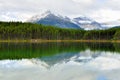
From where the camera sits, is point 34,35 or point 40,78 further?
point 34,35

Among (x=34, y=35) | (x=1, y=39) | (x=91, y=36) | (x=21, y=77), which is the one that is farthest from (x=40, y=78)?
(x=91, y=36)

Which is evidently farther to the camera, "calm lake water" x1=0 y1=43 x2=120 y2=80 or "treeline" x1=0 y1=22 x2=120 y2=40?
"treeline" x1=0 y1=22 x2=120 y2=40

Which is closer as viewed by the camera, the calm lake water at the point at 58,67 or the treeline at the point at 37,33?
the calm lake water at the point at 58,67

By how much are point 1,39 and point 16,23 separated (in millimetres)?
31251

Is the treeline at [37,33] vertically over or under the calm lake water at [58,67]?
over

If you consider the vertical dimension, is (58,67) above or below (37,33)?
below

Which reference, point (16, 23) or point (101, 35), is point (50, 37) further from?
point (101, 35)

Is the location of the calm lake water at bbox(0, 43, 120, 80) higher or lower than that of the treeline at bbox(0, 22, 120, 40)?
lower

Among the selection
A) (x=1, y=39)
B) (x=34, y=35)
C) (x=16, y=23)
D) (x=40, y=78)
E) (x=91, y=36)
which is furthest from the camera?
(x=91, y=36)

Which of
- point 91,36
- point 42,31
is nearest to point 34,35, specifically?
point 42,31

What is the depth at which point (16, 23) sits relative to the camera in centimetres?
18625

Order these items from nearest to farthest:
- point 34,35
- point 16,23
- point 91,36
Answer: point 34,35 < point 16,23 < point 91,36

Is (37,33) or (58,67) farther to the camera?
(37,33)

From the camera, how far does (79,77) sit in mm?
23734
